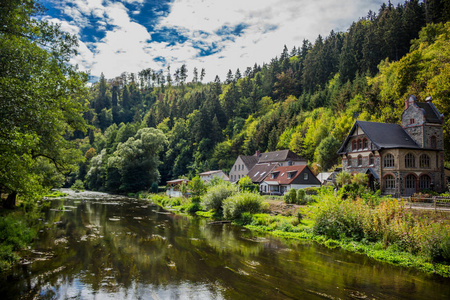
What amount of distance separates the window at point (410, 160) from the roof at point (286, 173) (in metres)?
13.4

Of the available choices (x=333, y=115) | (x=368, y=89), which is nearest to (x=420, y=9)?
(x=368, y=89)

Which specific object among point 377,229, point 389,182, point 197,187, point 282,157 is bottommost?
point 377,229

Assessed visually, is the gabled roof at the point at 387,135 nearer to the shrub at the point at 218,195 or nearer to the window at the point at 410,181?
the window at the point at 410,181

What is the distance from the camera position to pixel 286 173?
45.4 metres

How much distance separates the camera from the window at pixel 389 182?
33219 millimetres

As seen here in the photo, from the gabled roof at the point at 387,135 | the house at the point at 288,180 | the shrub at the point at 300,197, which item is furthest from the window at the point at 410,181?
the shrub at the point at 300,197

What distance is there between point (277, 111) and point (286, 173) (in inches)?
1636

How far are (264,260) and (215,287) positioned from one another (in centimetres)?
469

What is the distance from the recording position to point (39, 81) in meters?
14.4

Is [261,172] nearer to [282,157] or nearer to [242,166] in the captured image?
[282,157]

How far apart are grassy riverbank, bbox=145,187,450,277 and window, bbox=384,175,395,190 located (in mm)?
14762

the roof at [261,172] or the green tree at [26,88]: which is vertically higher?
the green tree at [26,88]

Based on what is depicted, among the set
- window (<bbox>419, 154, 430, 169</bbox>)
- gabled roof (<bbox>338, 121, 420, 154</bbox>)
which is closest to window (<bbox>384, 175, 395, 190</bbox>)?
gabled roof (<bbox>338, 121, 420, 154</bbox>)

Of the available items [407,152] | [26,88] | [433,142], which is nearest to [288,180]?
[407,152]
